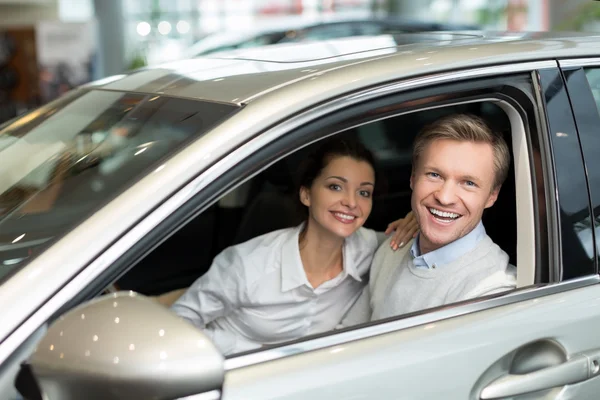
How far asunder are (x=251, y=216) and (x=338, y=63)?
1.31 meters

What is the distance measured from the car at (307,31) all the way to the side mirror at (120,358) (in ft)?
19.6

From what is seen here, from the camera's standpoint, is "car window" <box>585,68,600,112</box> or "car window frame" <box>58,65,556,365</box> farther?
"car window" <box>585,68,600,112</box>

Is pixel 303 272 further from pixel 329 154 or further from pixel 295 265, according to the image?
pixel 329 154

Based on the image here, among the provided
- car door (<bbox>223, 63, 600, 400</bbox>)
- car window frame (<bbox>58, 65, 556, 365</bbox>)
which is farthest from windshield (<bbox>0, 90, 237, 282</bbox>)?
car door (<bbox>223, 63, 600, 400</bbox>)

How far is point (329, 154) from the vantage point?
2211mm

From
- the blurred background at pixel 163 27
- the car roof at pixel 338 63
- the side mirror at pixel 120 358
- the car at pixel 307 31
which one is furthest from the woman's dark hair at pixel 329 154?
Result: the car at pixel 307 31

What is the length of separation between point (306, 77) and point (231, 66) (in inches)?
14.2

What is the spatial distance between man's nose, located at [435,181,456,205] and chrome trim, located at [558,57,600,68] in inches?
13.8

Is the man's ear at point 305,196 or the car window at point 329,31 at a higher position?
the car window at point 329,31

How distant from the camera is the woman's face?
213 cm

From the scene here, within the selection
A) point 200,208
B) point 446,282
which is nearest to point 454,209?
point 446,282

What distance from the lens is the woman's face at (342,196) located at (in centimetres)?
213

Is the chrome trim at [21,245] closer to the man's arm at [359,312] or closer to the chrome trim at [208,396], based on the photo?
the chrome trim at [208,396]

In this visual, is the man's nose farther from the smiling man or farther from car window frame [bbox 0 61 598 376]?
car window frame [bbox 0 61 598 376]
